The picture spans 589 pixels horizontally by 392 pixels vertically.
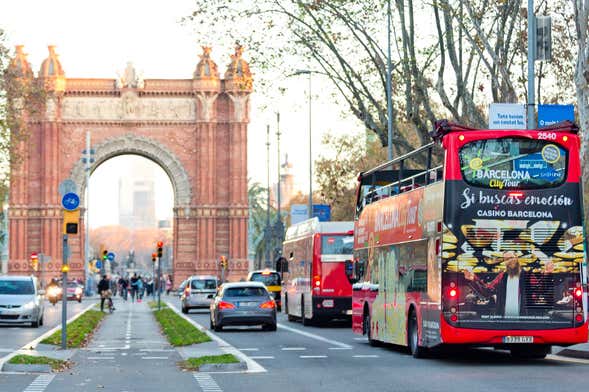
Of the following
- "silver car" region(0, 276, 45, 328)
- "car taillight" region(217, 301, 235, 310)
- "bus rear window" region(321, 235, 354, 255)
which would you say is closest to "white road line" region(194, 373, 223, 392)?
"car taillight" region(217, 301, 235, 310)

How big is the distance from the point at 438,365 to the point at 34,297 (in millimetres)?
20590

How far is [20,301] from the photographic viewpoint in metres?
39.2

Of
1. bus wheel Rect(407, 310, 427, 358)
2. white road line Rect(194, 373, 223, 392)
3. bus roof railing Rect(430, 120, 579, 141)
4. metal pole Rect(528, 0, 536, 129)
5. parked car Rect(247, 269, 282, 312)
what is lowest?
white road line Rect(194, 373, 223, 392)

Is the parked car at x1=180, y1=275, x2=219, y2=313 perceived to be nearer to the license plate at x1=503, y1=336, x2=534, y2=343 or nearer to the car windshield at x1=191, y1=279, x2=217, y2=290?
the car windshield at x1=191, y1=279, x2=217, y2=290

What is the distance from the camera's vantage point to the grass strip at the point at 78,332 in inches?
1173

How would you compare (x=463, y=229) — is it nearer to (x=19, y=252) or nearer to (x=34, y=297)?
(x=34, y=297)

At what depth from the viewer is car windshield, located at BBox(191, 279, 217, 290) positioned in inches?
2164

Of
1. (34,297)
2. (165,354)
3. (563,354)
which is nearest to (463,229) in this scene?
(563,354)

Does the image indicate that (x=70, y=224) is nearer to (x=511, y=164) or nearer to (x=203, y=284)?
(x=511, y=164)

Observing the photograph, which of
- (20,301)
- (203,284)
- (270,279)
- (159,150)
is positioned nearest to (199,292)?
(203,284)

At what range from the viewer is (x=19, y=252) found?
89750 mm

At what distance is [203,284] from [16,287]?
49.2 ft

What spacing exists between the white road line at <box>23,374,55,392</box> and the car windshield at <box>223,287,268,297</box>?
654 inches

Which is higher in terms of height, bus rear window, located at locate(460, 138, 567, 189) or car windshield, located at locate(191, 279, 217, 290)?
bus rear window, located at locate(460, 138, 567, 189)
